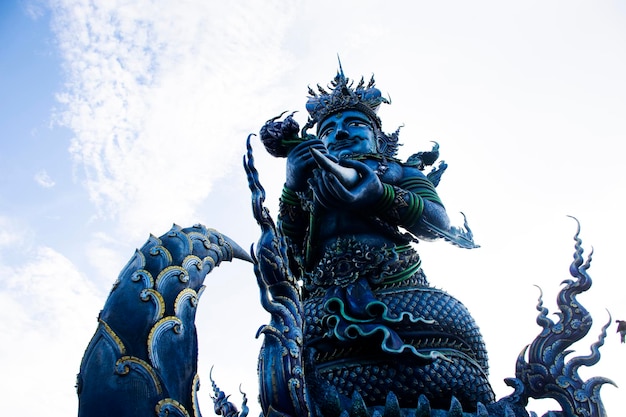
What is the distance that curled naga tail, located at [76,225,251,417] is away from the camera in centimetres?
323

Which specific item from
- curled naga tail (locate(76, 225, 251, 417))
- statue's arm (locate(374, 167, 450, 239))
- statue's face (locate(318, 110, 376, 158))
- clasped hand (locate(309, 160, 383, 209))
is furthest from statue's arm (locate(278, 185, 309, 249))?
curled naga tail (locate(76, 225, 251, 417))

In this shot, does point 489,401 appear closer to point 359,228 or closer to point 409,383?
point 409,383

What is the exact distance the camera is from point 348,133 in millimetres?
5953

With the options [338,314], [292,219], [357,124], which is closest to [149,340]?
[338,314]

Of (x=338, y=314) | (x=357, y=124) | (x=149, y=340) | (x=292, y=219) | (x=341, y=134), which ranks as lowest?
(x=149, y=340)

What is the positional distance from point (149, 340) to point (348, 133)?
121 inches

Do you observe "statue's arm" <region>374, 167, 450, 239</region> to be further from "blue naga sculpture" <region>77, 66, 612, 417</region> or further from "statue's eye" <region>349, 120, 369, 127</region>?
"statue's eye" <region>349, 120, 369, 127</region>

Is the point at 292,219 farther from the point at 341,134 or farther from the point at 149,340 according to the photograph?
the point at 149,340

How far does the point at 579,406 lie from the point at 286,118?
2805mm

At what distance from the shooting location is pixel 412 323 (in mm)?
4652

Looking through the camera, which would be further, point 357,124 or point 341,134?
point 357,124

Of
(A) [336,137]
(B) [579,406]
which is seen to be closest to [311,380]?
(B) [579,406]

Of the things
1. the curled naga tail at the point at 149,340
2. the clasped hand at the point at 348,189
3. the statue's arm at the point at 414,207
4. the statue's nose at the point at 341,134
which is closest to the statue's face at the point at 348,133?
the statue's nose at the point at 341,134

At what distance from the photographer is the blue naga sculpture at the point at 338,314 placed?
3.43 meters
